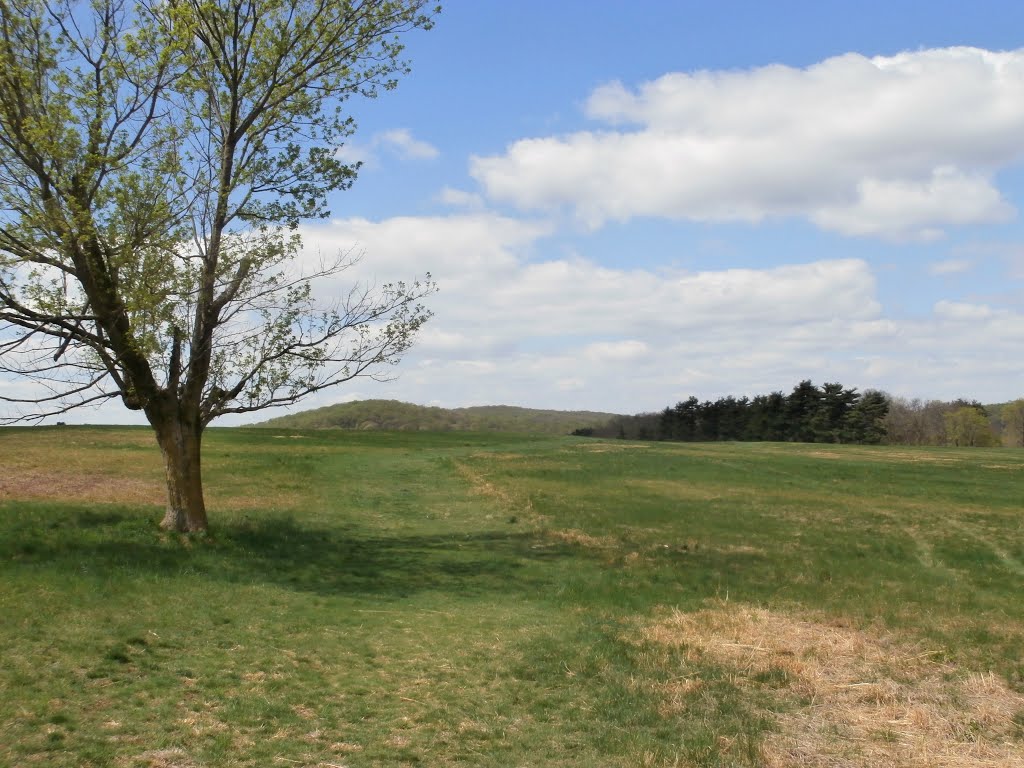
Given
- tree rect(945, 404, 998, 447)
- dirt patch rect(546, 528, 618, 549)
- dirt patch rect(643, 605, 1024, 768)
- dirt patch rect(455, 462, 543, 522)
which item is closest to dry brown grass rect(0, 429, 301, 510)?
dirt patch rect(455, 462, 543, 522)

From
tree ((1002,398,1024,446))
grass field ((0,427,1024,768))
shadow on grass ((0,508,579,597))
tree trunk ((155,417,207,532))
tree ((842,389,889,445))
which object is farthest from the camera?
tree ((1002,398,1024,446))

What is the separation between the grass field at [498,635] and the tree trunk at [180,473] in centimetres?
92

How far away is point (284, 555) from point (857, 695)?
13763 millimetres

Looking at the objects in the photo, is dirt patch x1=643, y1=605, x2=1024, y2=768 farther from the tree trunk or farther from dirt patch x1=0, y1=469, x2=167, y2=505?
dirt patch x1=0, y1=469, x2=167, y2=505

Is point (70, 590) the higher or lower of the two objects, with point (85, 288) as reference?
lower

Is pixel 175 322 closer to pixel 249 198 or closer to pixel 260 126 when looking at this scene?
pixel 249 198

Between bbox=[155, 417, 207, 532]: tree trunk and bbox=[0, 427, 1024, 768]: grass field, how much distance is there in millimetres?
924

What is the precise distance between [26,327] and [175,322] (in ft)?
10.1

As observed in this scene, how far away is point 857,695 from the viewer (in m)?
10.4

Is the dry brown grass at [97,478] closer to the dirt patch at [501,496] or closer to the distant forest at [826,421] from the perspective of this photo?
the dirt patch at [501,496]

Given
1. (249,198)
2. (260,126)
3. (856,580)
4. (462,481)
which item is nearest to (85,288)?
(249,198)

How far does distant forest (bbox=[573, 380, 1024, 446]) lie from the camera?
407 feet

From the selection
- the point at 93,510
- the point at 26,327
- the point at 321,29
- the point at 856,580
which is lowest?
the point at 856,580

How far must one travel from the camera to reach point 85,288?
1859 cm
